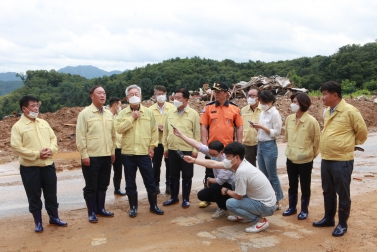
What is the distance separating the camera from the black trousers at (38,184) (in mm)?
5008

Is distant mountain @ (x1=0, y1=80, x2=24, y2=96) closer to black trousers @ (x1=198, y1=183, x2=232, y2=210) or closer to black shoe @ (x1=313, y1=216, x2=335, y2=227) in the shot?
black trousers @ (x1=198, y1=183, x2=232, y2=210)

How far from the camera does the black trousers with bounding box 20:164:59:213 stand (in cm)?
501

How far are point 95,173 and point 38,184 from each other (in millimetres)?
797

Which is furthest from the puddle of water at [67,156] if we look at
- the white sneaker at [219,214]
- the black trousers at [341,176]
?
the black trousers at [341,176]

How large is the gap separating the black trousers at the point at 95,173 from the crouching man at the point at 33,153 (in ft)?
1.58

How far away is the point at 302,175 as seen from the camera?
534 cm

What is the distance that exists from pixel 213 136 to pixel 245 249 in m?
2.00

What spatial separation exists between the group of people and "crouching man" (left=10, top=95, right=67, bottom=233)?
0.01 meters

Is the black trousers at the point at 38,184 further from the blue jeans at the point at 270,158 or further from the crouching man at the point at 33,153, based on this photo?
the blue jeans at the point at 270,158

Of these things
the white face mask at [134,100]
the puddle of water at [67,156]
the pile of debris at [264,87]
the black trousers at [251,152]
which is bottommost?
the puddle of water at [67,156]

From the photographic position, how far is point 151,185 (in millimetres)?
5809

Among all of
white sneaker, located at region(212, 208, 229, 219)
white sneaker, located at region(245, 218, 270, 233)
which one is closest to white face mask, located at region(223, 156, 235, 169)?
white sneaker, located at region(245, 218, 270, 233)

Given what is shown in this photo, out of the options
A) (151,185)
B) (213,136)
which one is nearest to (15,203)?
(151,185)

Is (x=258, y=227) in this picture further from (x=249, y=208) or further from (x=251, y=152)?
(x=251, y=152)
